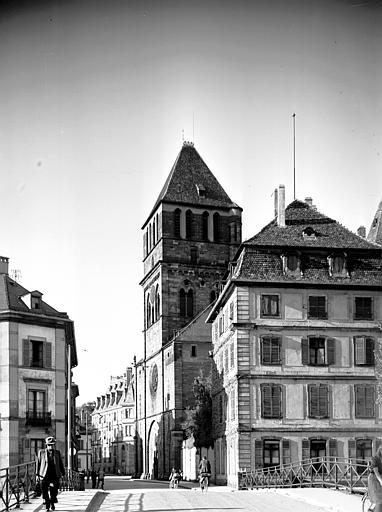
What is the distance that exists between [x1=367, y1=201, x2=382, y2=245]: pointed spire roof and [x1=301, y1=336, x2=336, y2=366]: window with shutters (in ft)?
76.9

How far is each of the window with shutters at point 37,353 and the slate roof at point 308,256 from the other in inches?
442

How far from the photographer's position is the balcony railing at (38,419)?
48.6 m

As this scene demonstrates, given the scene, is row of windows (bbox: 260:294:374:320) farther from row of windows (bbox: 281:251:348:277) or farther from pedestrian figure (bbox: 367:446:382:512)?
pedestrian figure (bbox: 367:446:382:512)

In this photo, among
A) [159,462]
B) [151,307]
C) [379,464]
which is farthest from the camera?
[151,307]

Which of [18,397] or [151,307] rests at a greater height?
[151,307]

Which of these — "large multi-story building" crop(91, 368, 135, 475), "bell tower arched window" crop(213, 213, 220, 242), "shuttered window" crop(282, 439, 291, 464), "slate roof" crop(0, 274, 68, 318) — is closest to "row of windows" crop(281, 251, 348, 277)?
"shuttered window" crop(282, 439, 291, 464)

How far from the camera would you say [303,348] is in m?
46.4

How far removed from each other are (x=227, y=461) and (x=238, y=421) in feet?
18.8

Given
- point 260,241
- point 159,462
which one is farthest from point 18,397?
point 159,462

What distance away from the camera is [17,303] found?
2004 inches

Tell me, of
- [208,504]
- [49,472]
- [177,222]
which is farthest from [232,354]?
[177,222]

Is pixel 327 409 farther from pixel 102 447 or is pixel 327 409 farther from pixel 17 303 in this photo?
pixel 102 447

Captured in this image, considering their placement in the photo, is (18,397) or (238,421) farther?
(18,397)

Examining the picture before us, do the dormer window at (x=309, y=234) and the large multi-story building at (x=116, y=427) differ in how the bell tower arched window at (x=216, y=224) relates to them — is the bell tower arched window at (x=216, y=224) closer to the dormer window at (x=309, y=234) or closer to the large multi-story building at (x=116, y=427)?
the dormer window at (x=309, y=234)
